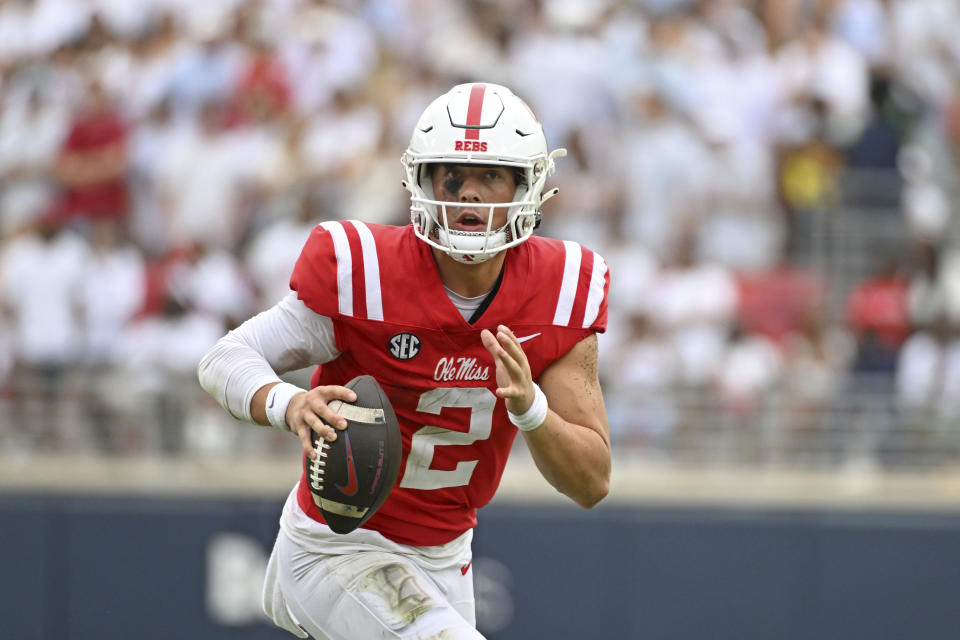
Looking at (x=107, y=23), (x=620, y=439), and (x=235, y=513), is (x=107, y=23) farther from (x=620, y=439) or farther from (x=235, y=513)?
(x=620, y=439)

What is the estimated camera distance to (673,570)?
792 centimetres

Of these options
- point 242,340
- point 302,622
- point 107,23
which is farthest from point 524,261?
point 107,23

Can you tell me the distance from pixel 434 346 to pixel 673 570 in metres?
4.42

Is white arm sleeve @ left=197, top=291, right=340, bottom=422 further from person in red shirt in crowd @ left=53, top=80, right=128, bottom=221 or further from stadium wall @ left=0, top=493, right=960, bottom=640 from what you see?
person in red shirt in crowd @ left=53, top=80, right=128, bottom=221

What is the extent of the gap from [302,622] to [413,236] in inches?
43.2

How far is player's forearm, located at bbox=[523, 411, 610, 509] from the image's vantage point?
3697mm

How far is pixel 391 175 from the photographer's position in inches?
340

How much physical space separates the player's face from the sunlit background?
401 centimetres

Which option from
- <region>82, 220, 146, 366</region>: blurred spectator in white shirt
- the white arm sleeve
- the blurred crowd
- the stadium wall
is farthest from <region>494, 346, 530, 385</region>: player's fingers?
<region>82, 220, 146, 366</region>: blurred spectator in white shirt

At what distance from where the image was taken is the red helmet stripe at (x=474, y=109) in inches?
148

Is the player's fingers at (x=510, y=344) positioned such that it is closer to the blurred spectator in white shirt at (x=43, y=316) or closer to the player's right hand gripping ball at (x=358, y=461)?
the player's right hand gripping ball at (x=358, y=461)

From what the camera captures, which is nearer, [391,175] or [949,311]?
[949,311]

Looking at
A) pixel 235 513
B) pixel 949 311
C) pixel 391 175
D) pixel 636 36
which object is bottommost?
pixel 235 513

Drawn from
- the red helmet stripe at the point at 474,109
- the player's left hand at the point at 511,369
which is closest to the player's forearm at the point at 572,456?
the player's left hand at the point at 511,369
